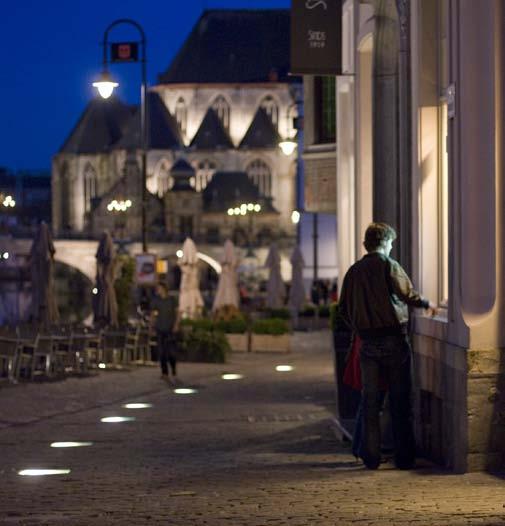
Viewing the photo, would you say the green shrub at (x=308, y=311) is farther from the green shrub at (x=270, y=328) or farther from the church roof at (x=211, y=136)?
the church roof at (x=211, y=136)

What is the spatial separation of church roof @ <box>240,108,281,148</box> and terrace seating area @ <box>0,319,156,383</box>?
120531mm

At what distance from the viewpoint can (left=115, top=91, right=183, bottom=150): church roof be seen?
499 feet

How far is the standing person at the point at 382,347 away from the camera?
11.8m

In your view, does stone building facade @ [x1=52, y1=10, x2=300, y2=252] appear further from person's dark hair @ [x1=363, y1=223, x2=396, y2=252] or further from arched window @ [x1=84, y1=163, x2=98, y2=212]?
person's dark hair @ [x1=363, y1=223, x2=396, y2=252]

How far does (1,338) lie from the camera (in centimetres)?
2312

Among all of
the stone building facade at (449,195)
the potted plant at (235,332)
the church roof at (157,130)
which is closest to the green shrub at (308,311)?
the potted plant at (235,332)

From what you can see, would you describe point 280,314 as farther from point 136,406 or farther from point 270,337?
point 136,406

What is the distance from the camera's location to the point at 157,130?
153 meters

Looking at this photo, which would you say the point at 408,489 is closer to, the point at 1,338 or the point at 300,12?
the point at 300,12

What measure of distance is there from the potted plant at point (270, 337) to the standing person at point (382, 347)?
75.4 ft

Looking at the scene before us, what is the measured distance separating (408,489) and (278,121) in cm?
14508

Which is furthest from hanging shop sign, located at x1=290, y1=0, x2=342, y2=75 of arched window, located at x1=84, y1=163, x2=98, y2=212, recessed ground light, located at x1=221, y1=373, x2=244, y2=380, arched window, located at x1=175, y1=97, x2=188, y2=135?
arched window, located at x1=84, y1=163, x2=98, y2=212

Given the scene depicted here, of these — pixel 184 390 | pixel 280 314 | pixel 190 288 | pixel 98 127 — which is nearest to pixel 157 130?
pixel 98 127

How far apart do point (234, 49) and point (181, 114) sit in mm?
7743
